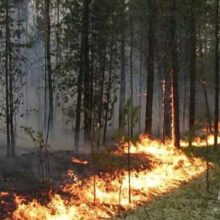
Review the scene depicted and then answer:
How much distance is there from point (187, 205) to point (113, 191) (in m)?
2.47

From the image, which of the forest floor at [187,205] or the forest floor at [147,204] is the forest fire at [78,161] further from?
the forest floor at [187,205]

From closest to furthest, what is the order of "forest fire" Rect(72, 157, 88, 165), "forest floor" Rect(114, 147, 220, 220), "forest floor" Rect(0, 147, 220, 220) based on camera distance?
"forest floor" Rect(114, 147, 220, 220), "forest floor" Rect(0, 147, 220, 220), "forest fire" Rect(72, 157, 88, 165)

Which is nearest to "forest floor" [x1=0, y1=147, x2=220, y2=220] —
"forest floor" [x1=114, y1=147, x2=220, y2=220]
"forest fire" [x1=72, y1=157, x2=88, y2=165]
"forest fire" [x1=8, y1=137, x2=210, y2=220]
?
"forest floor" [x1=114, y1=147, x2=220, y2=220]

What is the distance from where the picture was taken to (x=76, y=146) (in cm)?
1981

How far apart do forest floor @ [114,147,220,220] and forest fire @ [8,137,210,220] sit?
451 millimetres

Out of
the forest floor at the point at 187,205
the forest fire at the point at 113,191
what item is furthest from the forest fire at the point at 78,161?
the forest floor at the point at 187,205

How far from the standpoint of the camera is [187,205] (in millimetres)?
11086

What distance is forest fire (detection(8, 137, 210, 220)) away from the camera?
10406mm

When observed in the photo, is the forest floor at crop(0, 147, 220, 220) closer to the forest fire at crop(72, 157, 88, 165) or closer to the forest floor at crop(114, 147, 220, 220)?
the forest floor at crop(114, 147, 220, 220)

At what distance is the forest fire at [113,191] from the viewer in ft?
34.1

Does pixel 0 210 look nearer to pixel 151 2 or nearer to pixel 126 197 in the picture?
pixel 126 197

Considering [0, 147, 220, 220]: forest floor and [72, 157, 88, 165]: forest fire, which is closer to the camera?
[0, 147, 220, 220]: forest floor

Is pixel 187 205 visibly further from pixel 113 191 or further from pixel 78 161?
pixel 78 161

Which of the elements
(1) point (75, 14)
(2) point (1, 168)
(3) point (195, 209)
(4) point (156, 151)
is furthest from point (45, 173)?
(1) point (75, 14)
